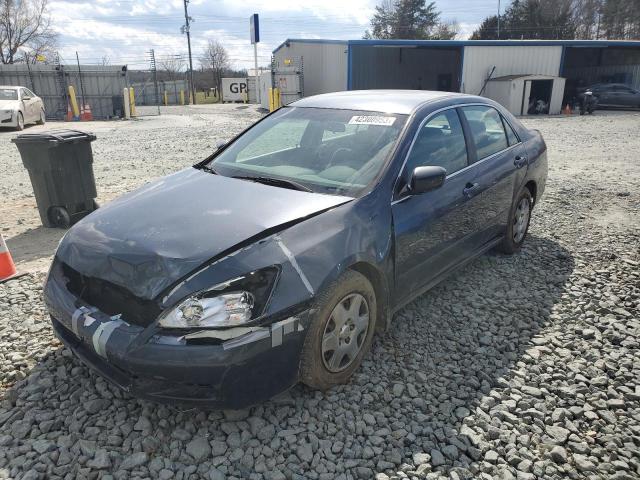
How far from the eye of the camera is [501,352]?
3375mm

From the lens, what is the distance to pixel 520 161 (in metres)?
4.73

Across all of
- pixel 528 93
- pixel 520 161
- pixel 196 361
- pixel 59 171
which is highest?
pixel 528 93

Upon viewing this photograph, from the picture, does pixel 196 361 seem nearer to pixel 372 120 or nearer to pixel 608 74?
pixel 372 120

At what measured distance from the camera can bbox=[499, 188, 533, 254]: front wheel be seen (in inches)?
188

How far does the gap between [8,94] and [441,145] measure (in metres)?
18.1

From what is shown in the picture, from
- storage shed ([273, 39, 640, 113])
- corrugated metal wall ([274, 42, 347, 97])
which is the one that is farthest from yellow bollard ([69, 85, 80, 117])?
corrugated metal wall ([274, 42, 347, 97])

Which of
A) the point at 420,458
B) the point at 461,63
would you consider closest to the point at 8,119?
the point at 420,458

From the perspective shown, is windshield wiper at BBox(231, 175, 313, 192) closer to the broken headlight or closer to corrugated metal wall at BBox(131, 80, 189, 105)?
the broken headlight

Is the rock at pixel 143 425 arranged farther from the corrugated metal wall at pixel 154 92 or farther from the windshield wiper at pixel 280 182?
the corrugated metal wall at pixel 154 92

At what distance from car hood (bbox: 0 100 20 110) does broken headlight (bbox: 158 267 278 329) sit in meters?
17.4

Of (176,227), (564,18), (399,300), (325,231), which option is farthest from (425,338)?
(564,18)

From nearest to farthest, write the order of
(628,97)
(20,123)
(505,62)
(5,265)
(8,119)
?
(5,265) → (8,119) → (20,123) → (628,97) → (505,62)

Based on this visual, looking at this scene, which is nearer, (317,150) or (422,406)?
(422,406)

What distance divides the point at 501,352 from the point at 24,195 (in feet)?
24.1
